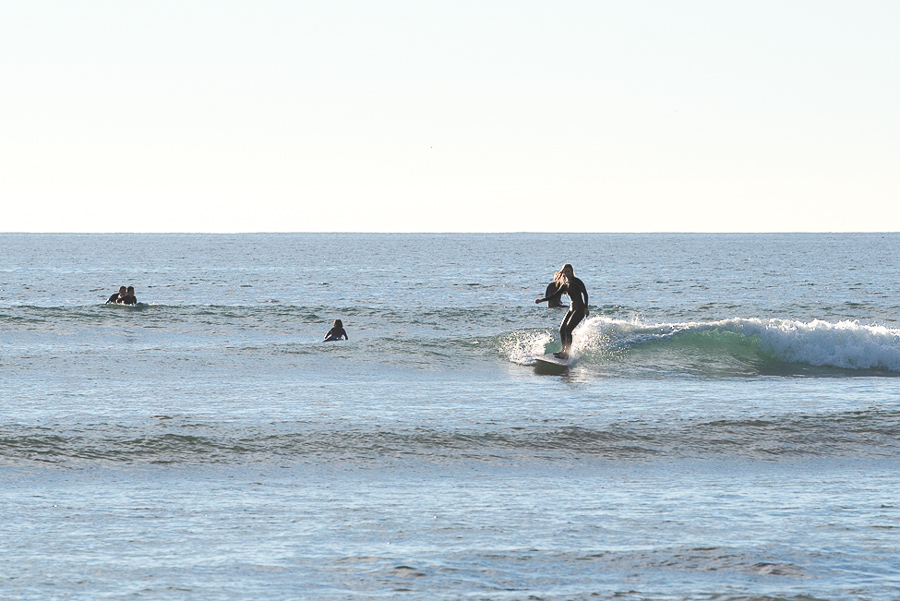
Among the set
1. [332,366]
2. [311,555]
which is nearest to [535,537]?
[311,555]

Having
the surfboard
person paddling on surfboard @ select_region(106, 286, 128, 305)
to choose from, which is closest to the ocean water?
the surfboard

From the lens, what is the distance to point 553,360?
18.8 meters

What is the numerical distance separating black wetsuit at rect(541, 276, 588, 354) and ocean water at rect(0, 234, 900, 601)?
36.8 inches

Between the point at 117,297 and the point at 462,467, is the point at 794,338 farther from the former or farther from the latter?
the point at 117,297

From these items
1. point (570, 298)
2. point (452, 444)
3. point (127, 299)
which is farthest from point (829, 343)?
point (127, 299)

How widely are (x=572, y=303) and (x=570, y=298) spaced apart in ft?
2.16

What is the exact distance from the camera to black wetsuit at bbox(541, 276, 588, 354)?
17.5m

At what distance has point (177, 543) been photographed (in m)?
6.72

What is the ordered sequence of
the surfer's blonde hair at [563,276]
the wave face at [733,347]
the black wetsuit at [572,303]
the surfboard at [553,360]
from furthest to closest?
the wave face at [733,347] < the surfboard at [553,360] < the black wetsuit at [572,303] < the surfer's blonde hair at [563,276]

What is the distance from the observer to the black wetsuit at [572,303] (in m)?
17.5

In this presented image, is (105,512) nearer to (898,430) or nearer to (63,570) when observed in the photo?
(63,570)

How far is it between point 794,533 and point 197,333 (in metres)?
22.6

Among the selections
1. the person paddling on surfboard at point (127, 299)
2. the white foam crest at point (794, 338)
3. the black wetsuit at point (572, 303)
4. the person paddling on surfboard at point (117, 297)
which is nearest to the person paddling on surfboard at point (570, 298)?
the black wetsuit at point (572, 303)

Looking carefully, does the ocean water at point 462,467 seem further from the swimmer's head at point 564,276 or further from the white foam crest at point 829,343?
the swimmer's head at point 564,276
